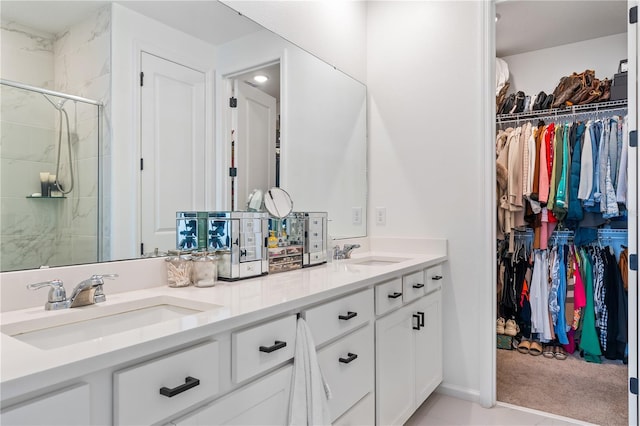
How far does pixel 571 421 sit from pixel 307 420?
5.71ft

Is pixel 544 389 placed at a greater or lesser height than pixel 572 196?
lesser

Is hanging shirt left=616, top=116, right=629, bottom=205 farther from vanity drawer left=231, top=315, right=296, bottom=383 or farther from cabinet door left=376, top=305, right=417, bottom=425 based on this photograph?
vanity drawer left=231, top=315, right=296, bottom=383

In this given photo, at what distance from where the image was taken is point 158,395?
83 centimetres

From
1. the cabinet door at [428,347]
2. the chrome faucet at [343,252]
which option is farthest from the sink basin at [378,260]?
the cabinet door at [428,347]

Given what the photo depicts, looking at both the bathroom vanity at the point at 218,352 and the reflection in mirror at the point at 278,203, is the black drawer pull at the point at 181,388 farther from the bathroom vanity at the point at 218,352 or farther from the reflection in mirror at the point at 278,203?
the reflection in mirror at the point at 278,203

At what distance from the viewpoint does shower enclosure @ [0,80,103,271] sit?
1089 millimetres

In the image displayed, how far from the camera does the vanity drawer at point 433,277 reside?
219cm

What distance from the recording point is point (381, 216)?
2693 millimetres

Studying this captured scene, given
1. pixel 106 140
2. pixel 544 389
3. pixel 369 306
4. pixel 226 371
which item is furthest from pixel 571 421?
pixel 106 140

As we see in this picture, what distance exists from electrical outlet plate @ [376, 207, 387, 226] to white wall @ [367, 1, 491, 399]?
2 cm

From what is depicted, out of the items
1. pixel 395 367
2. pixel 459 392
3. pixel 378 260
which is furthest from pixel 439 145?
pixel 459 392

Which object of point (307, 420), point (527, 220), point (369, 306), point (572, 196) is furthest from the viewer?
point (527, 220)

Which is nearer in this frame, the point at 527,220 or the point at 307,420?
the point at 307,420

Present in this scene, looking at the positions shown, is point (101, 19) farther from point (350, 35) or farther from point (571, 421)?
point (571, 421)
